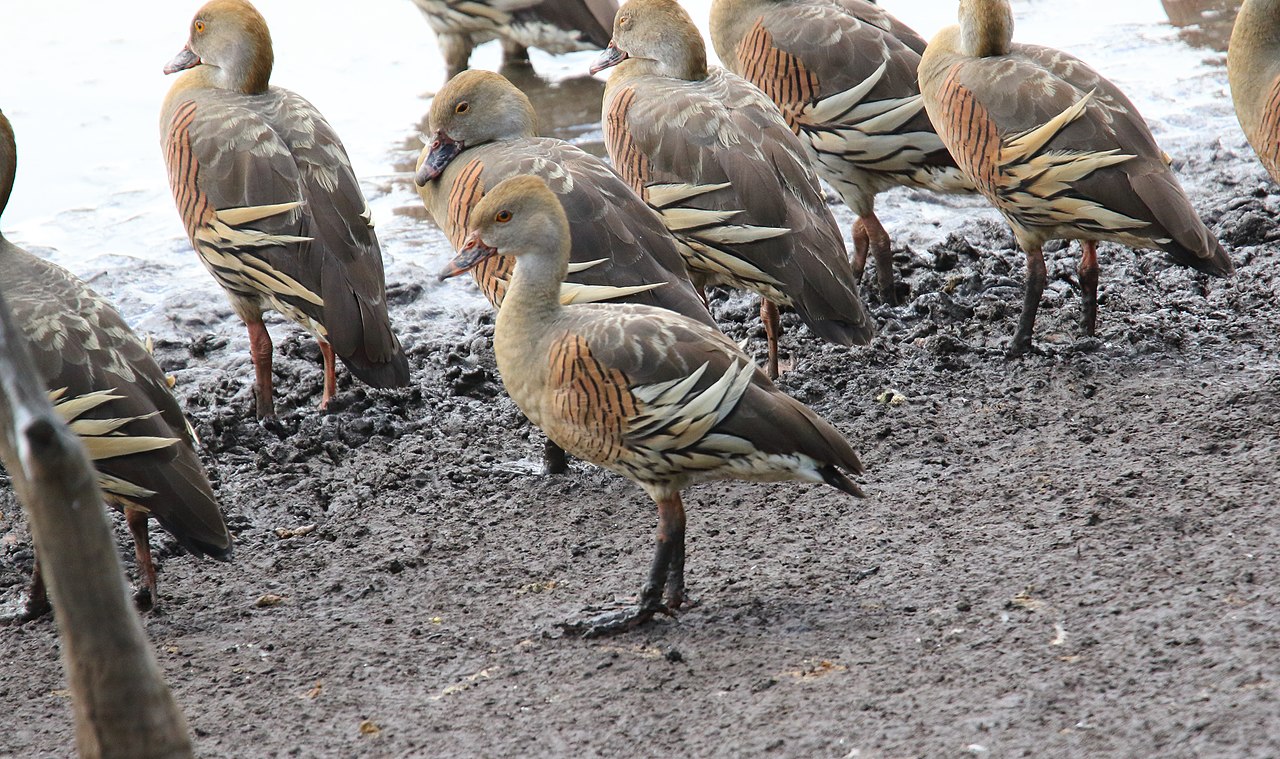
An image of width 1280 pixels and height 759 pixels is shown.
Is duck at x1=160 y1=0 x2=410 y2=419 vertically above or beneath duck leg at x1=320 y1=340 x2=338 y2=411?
above

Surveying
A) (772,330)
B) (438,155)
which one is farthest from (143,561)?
(772,330)

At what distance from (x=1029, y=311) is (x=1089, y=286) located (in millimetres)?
336

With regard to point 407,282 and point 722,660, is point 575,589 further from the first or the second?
point 407,282

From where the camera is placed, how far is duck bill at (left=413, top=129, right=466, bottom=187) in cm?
673

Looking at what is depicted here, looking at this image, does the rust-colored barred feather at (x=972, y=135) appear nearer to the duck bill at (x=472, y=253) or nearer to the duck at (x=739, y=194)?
the duck at (x=739, y=194)

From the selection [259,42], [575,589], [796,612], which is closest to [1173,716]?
[796,612]

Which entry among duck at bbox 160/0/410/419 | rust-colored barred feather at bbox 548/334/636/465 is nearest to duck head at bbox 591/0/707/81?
duck at bbox 160/0/410/419

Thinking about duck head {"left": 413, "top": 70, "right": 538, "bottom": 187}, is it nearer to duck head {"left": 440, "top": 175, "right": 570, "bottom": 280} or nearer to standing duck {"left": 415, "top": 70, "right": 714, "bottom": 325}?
standing duck {"left": 415, "top": 70, "right": 714, "bottom": 325}

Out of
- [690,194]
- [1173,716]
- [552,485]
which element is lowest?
[552,485]

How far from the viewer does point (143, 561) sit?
16.5 feet

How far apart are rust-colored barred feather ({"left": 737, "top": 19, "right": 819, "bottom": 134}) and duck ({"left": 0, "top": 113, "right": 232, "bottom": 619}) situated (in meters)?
3.95

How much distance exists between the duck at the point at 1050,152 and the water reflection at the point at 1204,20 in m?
5.64

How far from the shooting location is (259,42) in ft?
23.0

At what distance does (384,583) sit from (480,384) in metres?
1.89
